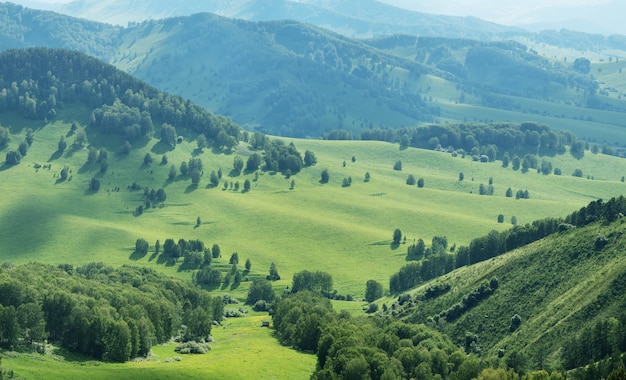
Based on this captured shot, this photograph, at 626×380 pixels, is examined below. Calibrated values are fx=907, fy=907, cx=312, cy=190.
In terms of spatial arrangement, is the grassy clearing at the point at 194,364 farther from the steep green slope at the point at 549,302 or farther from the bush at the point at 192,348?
the steep green slope at the point at 549,302

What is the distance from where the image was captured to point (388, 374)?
5620 inches

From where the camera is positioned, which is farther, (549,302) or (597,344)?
(549,302)

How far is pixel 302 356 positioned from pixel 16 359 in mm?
55818

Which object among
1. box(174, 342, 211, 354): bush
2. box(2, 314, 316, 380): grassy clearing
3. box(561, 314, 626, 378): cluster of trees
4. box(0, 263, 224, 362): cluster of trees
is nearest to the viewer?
box(561, 314, 626, 378): cluster of trees

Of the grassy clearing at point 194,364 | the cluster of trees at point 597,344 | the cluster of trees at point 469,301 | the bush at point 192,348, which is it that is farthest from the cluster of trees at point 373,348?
the bush at point 192,348

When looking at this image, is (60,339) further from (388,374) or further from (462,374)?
(462,374)

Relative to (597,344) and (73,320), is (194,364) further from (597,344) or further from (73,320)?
(597,344)

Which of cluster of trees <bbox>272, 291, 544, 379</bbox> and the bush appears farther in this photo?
the bush

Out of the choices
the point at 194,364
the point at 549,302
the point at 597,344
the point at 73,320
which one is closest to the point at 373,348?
the point at 194,364

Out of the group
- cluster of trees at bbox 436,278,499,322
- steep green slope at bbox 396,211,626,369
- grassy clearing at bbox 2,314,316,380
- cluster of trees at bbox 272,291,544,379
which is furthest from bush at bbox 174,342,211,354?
cluster of trees at bbox 436,278,499,322

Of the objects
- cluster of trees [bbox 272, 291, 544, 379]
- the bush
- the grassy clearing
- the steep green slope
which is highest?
the steep green slope

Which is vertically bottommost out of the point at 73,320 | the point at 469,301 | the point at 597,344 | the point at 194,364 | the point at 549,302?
the point at 194,364

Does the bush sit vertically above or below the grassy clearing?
below

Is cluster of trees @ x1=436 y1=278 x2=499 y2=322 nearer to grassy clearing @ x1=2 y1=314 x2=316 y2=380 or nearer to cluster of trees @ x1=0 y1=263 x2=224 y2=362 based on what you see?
grassy clearing @ x1=2 y1=314 x2=316 y2=380
